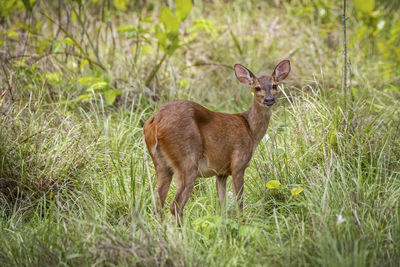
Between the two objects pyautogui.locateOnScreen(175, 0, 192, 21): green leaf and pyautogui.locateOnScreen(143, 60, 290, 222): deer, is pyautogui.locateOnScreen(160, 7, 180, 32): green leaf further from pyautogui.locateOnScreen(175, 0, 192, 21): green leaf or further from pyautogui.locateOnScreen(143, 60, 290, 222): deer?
pyautogui.locateOnScreen(143, 60, 290, 222): deer

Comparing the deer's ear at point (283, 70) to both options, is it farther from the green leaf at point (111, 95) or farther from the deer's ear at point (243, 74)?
the green leaf at point (111, 95)

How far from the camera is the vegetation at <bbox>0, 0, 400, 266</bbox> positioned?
312 centimetres

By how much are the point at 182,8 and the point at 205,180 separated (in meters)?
1.89

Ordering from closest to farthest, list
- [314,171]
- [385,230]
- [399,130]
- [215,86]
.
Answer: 1. [385,230]
2. [314,171]
3. [399,130]
4. [215,86]

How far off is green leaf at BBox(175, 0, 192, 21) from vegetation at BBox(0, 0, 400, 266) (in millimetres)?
23

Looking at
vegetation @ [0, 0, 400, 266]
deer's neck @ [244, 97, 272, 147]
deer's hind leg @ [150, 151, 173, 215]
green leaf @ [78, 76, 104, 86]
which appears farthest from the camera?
green leaf @ [78, 76, 104, 86]

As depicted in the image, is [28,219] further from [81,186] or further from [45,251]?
[45,251]

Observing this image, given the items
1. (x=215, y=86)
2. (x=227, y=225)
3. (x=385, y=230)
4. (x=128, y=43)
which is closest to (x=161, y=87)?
(x=215, y=86)

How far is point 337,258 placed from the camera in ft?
9.46

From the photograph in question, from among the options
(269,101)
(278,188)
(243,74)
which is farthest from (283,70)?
(278,188)

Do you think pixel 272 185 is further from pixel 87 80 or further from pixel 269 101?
pixel 87 80

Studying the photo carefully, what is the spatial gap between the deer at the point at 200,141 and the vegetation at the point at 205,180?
130 millimetres

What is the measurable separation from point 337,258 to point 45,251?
163 centimetres

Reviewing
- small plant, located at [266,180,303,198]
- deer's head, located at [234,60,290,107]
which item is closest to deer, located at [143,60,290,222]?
deer's head, located at [234,60,290,107]
